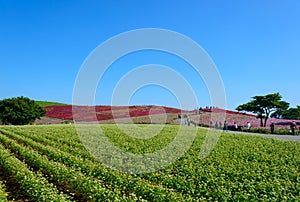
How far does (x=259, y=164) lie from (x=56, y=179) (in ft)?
34.0

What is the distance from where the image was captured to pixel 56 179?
14.6 meters

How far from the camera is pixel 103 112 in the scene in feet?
201

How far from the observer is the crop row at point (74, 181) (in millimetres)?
11383

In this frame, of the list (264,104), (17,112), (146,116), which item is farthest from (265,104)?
(17,112)

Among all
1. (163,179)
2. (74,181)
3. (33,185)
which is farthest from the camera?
(163,179)

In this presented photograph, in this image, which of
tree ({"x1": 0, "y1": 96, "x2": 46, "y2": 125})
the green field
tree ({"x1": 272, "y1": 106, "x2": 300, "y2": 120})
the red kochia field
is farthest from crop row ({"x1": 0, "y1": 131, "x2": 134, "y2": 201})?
tree ({"x1": 272, "y1": 106, "x2": 300, "y2": 120})

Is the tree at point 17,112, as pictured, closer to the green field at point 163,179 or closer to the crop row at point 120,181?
the green field at point 163,179

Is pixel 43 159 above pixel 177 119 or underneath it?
underneath

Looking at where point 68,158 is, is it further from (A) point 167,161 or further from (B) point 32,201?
(B) point 32,201

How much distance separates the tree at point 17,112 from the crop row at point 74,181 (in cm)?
4389

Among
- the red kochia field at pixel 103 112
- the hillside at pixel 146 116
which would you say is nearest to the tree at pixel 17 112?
the hillside at pixel 146 116

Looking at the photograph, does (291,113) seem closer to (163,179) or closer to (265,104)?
(265,104)

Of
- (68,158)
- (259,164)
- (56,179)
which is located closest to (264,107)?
(259,164)

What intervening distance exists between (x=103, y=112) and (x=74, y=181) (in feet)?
158
